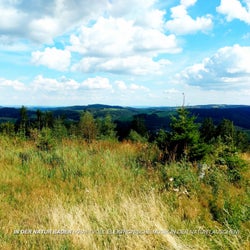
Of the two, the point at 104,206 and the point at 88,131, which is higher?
the point at 88,131

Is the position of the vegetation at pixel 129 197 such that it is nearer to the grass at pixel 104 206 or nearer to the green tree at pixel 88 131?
the grass at pixel 104 206

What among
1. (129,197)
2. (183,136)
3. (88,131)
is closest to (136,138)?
(88,131)

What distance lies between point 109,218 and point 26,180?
3.10 metres

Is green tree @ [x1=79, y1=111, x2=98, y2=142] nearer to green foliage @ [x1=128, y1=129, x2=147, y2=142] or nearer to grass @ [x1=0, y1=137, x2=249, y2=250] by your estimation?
green foliage @ [x1=128, y1=129, x2=147, y2=142]

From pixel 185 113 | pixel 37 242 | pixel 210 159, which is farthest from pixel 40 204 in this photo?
pixel 185 113

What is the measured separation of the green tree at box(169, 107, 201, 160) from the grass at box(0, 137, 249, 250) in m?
1.15

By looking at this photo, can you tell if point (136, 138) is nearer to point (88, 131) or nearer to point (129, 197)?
point (88, 131)

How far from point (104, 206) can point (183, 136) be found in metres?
4.81

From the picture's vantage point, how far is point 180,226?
456cm

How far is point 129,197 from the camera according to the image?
18.4 feet

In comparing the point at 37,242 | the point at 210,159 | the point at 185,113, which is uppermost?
the point at 185,113

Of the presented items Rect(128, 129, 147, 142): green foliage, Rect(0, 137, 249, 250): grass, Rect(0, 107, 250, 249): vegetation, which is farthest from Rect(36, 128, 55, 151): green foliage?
Rect(128, 129, 147, 142): green foliage

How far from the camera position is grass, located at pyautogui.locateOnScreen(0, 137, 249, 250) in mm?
4102

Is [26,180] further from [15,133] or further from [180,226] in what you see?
[15,133]
